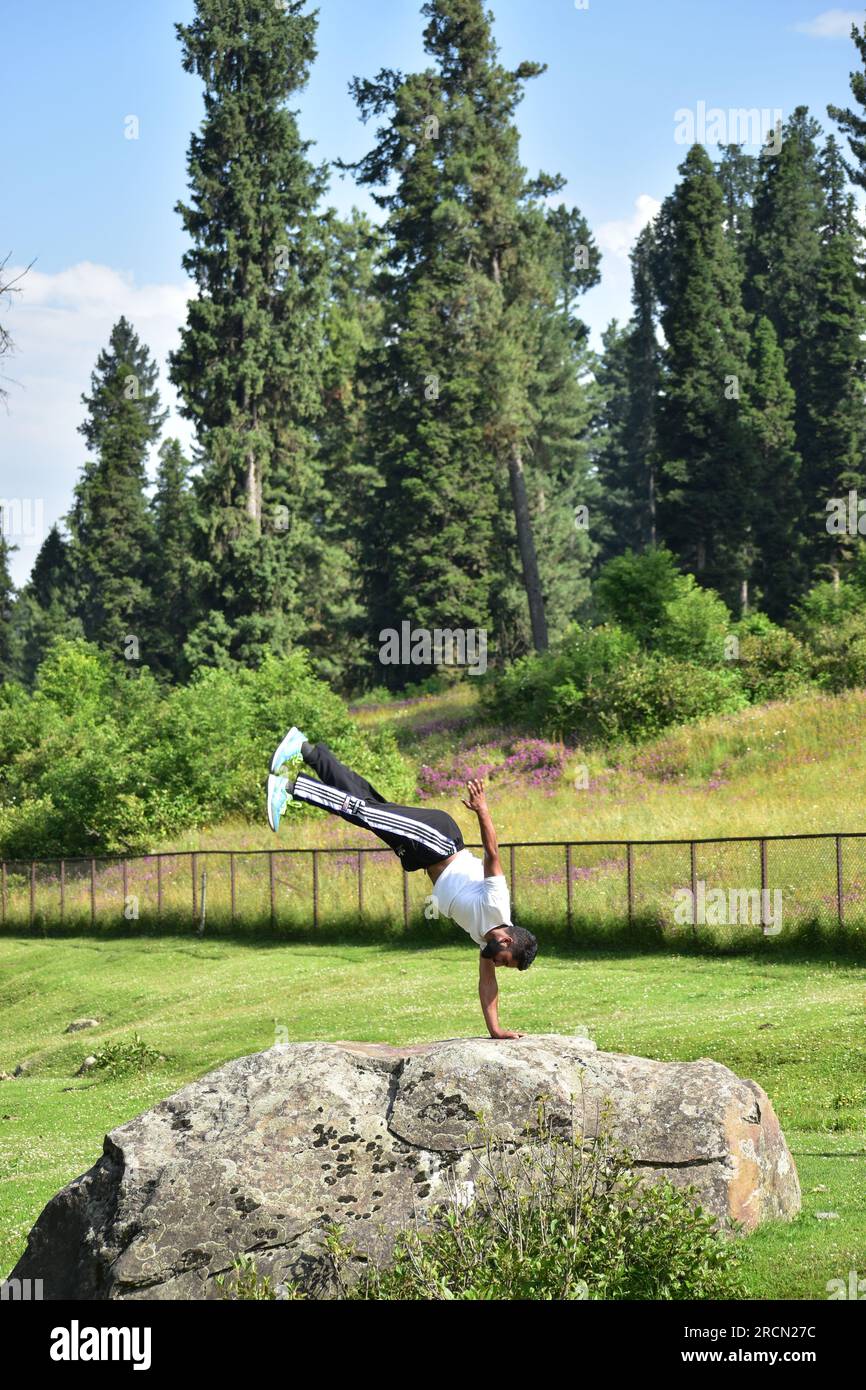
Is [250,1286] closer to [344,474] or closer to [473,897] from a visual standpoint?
[473,897]

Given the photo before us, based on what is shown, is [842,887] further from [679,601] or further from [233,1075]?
[679,601]

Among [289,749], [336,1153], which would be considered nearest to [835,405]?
[289,749]

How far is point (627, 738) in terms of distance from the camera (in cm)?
4578

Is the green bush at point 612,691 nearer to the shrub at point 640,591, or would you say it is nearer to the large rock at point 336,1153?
the shrub at point 640,591

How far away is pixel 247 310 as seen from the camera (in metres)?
62.7

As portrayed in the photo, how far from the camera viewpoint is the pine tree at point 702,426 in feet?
218

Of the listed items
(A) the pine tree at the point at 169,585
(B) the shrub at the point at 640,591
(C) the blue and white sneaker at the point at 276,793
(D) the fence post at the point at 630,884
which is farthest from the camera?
(A) the pine tree at the point at 169,585

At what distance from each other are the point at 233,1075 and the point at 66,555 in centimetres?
8923

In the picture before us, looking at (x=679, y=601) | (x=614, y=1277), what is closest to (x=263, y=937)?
(x=679, y=601)

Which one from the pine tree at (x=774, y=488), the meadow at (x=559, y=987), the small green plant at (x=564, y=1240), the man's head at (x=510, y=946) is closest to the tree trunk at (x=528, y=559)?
the pine tree at (x=774, y=488)

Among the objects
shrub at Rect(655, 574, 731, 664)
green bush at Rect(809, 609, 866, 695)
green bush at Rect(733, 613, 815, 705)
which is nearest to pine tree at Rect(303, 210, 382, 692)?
shrub at Rect(655, 574, 731, 664)

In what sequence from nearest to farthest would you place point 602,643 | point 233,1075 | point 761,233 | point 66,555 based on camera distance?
point 233,1075
point 602,643
point 761,233
point 66,555

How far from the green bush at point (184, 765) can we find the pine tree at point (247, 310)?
11.5 m

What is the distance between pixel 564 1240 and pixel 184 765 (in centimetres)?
3810
